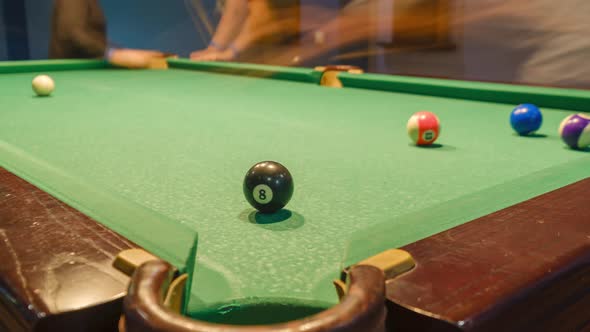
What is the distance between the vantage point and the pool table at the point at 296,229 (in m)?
0.61

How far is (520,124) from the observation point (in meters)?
1.95

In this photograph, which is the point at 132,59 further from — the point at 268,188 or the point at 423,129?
the point at 268,188

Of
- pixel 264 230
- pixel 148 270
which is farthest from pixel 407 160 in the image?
pixel 148 270

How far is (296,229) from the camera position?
1018 millimetres

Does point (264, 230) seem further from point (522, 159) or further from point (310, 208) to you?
point (522, 159)

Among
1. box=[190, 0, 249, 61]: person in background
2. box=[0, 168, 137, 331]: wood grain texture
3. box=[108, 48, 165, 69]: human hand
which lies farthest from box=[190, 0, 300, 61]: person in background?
box=[0, 168, 137, 331]: wood grain texture

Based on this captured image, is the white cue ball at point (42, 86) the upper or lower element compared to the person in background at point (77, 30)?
lower

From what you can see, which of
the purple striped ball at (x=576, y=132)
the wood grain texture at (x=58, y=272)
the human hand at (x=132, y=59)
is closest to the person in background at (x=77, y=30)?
the human hand at (x=132, y=59)

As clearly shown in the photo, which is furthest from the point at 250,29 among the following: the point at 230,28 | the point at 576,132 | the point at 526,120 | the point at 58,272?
the point at 58,272

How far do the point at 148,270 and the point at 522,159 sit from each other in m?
1.27

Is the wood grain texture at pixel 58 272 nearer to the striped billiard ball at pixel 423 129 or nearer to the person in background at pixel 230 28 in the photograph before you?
the striped billiard ball at pixel 423 129

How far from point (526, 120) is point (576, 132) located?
0.91ft

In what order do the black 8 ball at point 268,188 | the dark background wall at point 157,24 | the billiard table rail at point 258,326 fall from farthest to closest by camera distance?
the dark background wall at point 157,24
the black 8 ball at point 268,188
the billiard table rail at point 258,326

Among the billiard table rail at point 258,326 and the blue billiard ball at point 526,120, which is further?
the blue billiard ball at point 526,120
